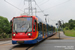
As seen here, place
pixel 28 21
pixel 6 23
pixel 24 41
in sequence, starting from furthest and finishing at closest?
pixel 6 23
pixel 28 21
pixel 24 41

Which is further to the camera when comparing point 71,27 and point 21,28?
point 71,27

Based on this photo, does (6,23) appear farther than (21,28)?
Yes

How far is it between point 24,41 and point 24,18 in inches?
92.9

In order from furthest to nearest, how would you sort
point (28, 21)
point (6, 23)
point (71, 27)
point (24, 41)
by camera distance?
1. point (71, 27)
2. point (6, 23)
3. point (28, 21)
4. point (24, 41)

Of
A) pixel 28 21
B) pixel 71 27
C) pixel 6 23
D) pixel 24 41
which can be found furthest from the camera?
pixel 71 27

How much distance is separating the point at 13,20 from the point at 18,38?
196 centimetres

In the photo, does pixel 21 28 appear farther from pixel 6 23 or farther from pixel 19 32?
pixel 6 23

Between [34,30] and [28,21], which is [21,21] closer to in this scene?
[28,21]

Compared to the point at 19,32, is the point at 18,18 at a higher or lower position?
higher

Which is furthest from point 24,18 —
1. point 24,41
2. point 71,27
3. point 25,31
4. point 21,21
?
point 71,27

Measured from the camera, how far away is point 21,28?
13312mm

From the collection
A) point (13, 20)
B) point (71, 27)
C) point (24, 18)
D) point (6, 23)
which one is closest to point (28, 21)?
point (24, 18)

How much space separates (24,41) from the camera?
12.8 meters

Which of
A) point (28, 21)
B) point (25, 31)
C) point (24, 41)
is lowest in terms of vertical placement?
point (24, 41)
